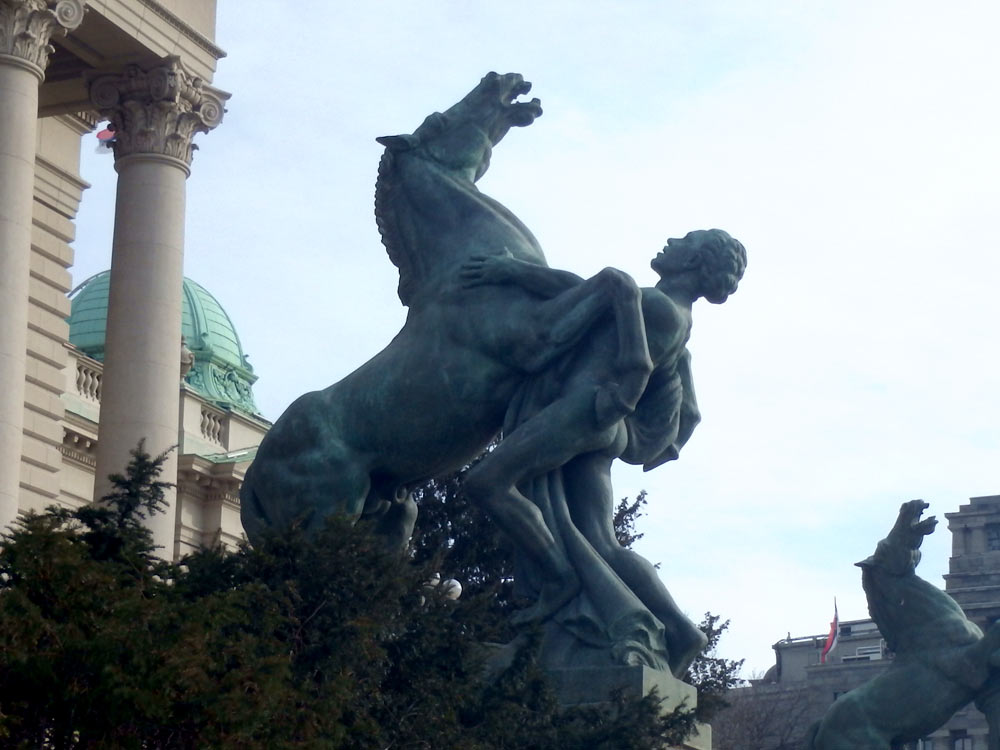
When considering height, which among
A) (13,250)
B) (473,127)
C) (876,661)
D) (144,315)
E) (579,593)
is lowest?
(579,593)

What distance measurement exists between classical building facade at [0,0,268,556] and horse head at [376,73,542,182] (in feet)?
47.8

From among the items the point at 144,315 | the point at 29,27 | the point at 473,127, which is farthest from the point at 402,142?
the point at 144,315

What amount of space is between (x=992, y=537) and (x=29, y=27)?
23439 millimetres

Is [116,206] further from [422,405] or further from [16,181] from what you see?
[422,405]

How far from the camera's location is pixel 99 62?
31578 mm

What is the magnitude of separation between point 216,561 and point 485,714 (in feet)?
5.57

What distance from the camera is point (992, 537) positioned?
4309cm

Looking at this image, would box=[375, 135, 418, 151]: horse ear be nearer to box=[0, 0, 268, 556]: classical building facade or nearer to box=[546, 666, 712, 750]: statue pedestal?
box=[546, 666, 712, 750]: statue pedestal

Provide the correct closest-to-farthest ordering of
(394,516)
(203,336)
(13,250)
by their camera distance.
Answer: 1. (394,516)
2. (13,250)
3. (203,336)

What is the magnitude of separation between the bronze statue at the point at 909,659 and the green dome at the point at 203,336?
1636 inches

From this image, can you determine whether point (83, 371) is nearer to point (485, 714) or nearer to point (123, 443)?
point (123, 443)

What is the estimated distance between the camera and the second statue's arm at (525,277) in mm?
10977


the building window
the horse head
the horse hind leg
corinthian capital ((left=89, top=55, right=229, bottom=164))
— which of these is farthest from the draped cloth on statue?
the building window

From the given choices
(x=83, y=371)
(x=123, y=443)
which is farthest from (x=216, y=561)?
(x=83, y=371)
